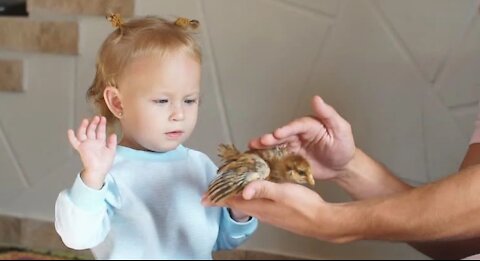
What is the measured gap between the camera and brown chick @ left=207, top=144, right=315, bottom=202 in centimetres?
54

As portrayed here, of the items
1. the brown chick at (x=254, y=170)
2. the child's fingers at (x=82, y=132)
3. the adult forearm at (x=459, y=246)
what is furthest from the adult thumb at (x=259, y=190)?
the adult forearm at (x=459, y=246)

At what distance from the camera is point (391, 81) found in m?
0.69

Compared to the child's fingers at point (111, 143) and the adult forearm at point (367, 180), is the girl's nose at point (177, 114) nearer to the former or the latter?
the child's fingers at point (111, 143)

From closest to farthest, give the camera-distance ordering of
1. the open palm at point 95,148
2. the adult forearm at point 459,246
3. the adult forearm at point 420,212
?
1. the open palm at point 95,148
2. the adult forearm at point 420,212
3. the adult forearm at point 459,246

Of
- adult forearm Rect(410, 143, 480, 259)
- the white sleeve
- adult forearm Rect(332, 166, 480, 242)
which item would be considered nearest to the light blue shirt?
the white sleeve

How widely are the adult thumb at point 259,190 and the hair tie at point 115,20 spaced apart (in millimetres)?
135

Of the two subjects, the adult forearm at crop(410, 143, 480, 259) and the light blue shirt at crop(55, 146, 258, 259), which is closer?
the light blue shirt at crop(55, 146, 258, 259)

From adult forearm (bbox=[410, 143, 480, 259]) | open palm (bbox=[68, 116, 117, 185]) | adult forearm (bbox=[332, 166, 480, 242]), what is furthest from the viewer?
adult forearm (bbox=[410, 143, 480, 259])

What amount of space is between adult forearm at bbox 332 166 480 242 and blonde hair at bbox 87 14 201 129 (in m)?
0.18

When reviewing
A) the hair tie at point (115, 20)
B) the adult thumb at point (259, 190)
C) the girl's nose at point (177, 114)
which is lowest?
the adult thumb at point (259, 190)

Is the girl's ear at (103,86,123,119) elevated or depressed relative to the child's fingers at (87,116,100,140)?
elevated

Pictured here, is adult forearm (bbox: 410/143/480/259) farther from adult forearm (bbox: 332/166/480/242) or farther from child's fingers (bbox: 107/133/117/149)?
child's fingers (bbox: 107/133/117/149)

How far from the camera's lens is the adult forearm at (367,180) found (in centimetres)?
73

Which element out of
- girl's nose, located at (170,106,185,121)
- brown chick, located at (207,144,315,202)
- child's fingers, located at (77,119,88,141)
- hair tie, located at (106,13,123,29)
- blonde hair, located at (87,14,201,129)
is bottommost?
brown chick, located at (207,144,315,202)
